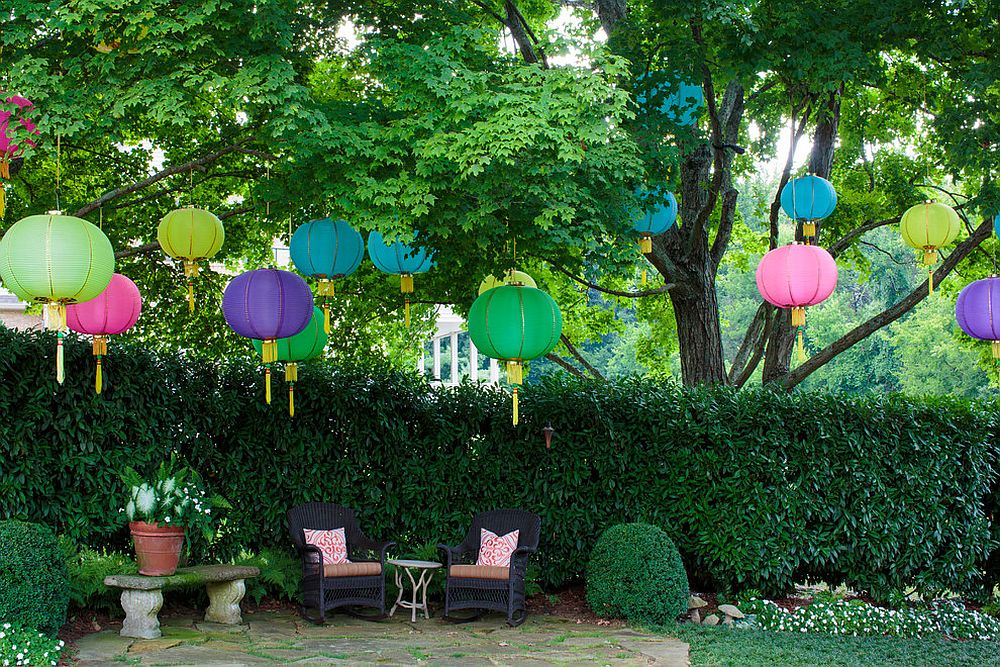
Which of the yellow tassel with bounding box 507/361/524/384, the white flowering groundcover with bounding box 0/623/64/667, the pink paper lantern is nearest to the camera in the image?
the white flowering groundcover with bounding box 0/623/64/667

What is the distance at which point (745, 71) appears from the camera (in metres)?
9.25

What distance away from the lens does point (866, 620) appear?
9.18 metres

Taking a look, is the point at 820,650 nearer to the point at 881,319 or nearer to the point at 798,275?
the point at 798,275

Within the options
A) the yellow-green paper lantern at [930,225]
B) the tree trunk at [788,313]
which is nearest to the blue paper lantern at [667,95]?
the yellow-green paper lantern at [930,225]

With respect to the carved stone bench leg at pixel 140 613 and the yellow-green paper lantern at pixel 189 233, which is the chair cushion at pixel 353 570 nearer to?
the carved stone bench leg at pixel 140 613

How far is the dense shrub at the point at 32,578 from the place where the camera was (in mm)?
6879

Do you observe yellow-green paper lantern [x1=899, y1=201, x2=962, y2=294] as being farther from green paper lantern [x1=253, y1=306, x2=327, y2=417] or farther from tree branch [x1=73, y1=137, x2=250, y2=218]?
tree branch [x1=73, y1=137, x2=250, y2=218]

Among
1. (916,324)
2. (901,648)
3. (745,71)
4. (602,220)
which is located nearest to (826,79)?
(745,71)

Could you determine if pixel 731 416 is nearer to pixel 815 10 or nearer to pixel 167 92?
pixel 815 10

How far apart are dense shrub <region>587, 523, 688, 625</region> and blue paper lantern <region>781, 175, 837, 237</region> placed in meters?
3.42

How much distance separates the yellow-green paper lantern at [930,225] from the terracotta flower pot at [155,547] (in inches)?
283

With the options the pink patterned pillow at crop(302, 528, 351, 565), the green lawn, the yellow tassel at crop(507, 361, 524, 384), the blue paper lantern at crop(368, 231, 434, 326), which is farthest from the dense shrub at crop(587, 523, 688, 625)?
the blue paper lantern at crop(368, 231, 434, 326)

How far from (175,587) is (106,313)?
2.25 meters

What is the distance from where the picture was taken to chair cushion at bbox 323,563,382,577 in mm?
8680
